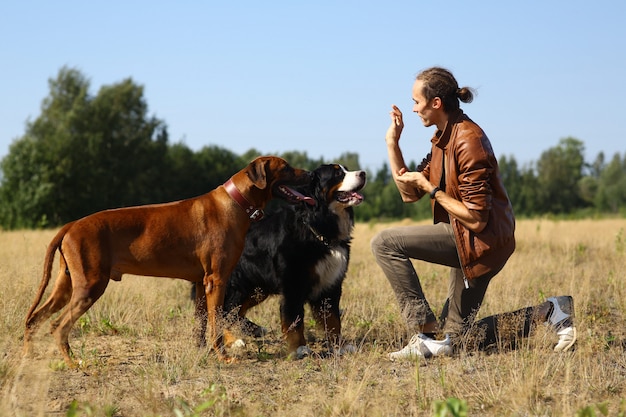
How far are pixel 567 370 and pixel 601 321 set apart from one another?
2.75 m

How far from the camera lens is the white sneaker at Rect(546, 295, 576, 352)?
5461mm

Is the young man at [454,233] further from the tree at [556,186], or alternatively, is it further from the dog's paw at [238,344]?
the tree at [556,186]

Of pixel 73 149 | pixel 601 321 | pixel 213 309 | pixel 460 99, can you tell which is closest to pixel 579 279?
pixel 601 321

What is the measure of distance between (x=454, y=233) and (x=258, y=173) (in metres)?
1.68

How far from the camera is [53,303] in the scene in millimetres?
5359

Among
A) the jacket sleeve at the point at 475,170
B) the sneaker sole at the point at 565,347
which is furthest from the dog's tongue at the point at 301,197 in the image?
the sneaker sole at the point at 565,347

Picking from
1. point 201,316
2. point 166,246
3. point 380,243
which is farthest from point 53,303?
point 380,243

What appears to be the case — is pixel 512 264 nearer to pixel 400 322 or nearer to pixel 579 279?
pixel 579 279

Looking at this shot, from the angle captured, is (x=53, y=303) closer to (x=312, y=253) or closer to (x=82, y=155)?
(x=312, y=253)

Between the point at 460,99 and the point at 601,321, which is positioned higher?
the point at 460,99

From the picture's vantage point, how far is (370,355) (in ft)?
17.2

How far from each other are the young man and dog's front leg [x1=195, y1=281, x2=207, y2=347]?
152 centimetres

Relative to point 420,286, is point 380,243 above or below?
above

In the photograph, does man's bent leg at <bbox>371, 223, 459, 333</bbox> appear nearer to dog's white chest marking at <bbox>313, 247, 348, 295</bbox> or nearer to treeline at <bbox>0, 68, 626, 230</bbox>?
dog's white chest marking at <bbox>313, 247, 348, 295</bbox>
